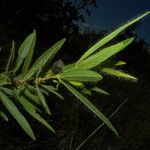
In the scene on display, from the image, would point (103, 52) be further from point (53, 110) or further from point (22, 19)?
point (22, 19)

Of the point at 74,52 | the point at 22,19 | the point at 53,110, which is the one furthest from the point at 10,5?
the point at 53,110

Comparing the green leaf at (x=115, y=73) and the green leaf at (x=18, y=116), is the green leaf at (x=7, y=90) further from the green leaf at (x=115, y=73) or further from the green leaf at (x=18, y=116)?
the green leaf at (x=115, y=73)

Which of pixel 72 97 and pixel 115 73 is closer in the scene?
pixel 115 73

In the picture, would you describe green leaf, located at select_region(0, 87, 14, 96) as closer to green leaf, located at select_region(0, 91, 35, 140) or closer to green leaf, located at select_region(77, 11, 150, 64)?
green leaf, located at select_region(0, 91, 35, 140)

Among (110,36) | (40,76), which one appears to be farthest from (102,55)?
(40,76)

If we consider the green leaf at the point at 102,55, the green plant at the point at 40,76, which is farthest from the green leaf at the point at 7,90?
the green leaf at the point at 102,55

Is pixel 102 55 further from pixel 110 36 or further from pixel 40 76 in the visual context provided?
pixel 40 76

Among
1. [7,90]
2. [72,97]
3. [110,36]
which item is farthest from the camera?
[72,97]
